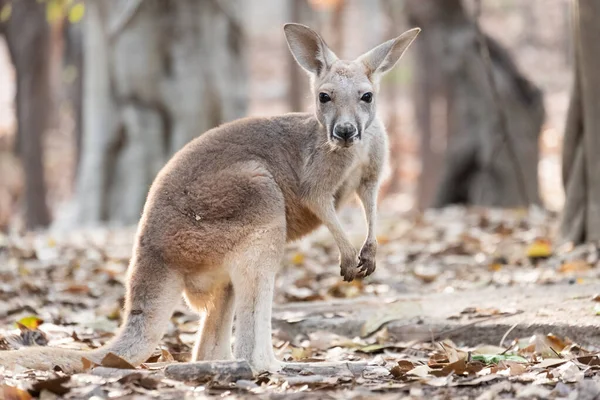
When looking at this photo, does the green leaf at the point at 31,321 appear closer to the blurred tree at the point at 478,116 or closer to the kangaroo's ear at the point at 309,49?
the kangaroo's ear at the point at 309,49

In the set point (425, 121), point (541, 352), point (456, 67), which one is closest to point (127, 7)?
point (456, 67)

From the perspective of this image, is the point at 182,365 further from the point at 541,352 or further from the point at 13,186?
the point at 13,186

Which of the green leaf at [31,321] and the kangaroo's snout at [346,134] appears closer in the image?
the kangaroo's snout at [346,134]

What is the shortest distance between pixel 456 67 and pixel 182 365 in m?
9.18

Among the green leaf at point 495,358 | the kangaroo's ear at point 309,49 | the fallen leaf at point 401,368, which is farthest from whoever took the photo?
the kangaroo's ear at point 309,49

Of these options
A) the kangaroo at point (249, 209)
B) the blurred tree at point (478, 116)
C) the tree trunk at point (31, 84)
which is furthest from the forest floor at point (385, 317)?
the tree trunk at point (31, 84)

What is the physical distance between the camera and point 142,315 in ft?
12.5

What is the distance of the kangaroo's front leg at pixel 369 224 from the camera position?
443cm

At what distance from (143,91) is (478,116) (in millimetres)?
4388

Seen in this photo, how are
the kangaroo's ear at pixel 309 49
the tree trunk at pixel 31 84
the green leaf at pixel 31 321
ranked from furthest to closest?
the tree trunk at pixel 31 84, the green leaf at pixel 31 321, the kangaroo's ear at pixel 309 49

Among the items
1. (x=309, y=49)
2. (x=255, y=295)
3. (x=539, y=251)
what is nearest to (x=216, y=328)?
(x=255, y=295)

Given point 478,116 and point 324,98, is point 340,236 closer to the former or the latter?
point 324,98

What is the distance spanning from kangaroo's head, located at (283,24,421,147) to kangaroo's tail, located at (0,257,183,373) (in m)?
1.00

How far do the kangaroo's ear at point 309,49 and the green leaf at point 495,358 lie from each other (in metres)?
1.62
